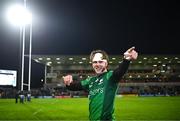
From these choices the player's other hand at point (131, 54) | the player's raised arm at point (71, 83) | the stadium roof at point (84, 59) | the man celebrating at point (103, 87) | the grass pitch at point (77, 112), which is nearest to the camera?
the player's other hand at point (131, 54)

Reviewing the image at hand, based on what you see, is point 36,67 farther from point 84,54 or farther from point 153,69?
point 153,69

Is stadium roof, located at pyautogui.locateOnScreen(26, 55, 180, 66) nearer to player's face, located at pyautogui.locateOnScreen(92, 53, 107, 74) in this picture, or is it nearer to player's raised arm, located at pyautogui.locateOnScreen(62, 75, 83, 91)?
player's raised arm, located at pyautogui.locateOnScreen(62, 75, 83, 91)

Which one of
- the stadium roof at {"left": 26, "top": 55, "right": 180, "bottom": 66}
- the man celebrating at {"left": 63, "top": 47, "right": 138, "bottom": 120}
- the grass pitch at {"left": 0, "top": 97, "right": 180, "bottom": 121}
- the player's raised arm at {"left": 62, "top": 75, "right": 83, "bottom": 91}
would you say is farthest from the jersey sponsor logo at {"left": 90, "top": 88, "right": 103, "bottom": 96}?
the stadium roof at {"left": 26, "top": 55, "right": 180, "bottom": 66}

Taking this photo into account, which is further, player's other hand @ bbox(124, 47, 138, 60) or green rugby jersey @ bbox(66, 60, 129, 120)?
green rugby jersey @ bbox(66, 60, 129, 120)

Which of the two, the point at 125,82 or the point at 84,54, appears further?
the point at 125,82

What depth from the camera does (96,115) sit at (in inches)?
176

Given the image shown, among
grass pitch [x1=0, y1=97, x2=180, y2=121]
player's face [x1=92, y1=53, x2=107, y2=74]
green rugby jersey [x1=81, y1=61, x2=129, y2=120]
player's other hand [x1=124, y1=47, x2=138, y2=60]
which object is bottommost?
grass pitch [x1=0, y1=97, x2=180, y2=121]

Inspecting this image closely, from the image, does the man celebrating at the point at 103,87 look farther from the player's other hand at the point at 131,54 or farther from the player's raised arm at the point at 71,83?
the player's raised arm at the point at 71,83

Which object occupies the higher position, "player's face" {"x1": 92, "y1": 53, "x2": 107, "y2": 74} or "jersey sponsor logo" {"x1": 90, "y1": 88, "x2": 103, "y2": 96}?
"player's face" {"x1": 92, "y1": 53, "x2": 107, "y2": 74}

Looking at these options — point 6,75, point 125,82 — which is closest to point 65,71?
point 125,82

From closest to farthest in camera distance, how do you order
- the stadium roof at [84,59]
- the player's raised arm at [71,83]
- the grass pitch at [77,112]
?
the player's raised arm at [71,83] < the grass pitch at [77,112] < the stadium roof at [84,59]

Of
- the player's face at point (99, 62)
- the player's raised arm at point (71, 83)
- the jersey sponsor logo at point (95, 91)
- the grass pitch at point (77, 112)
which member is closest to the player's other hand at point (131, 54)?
the player's face at point (99, 62)

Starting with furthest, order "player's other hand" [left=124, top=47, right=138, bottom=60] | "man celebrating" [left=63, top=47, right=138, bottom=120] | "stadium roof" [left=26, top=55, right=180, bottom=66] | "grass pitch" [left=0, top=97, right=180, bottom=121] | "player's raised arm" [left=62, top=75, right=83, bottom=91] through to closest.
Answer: "stadium roof" [left=26, top=55, right=180, bottom=66], "grass pitch" [left=0, top=97, right=180, bottom=121], "player's raised arm" [left=62, top=75, right=83, bottom=91], "man celebrating" [left=63, top=47, right=138, bottom=120], "player's other hand" [left=124, top=47, right=138, bottom=60]

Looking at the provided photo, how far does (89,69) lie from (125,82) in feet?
34.8
